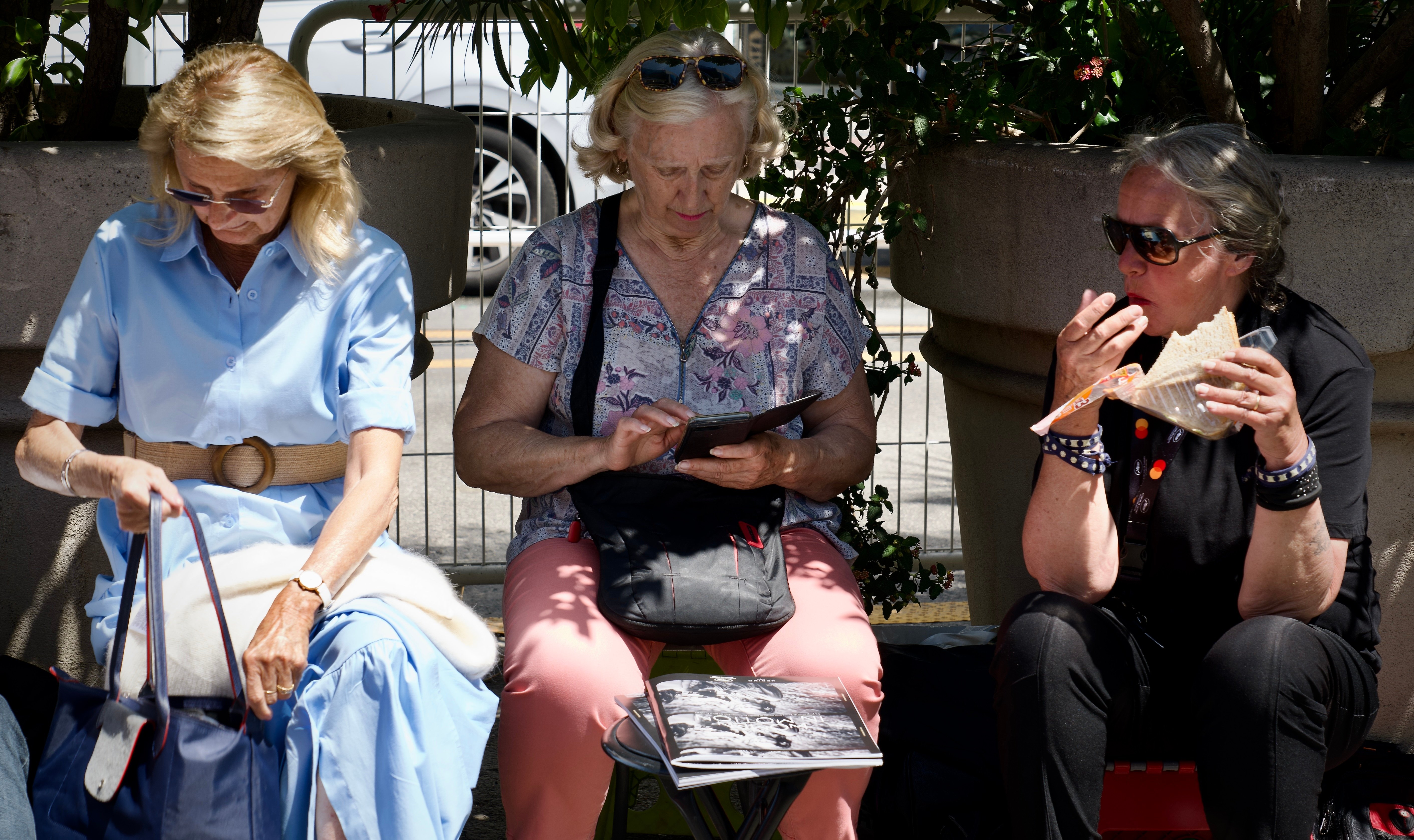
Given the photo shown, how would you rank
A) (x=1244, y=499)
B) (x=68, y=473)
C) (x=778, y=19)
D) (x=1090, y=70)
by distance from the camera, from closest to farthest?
1. (x=68, y=473)
2. (x=1244, y=499)
3. (x=778, y=19)
4. (x=1090, y=70)

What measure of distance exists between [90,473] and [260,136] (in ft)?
1.99

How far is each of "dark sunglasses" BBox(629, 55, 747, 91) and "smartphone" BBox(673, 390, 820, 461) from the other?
0.64 metres

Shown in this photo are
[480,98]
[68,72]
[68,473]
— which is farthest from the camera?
[480,98]

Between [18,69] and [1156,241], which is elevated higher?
[18,69]

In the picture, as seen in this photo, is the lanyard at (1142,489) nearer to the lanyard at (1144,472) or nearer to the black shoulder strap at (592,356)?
the lanyard at (1144,472)

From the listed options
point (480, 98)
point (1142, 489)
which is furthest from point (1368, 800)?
point (480, 98)

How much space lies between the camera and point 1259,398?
2.12 meters

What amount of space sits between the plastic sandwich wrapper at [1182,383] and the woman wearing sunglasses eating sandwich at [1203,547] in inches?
1.4

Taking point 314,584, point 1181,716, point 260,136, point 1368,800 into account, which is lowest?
point 1368,800

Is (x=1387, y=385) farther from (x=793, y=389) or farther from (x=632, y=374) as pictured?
(x=632, y=374)

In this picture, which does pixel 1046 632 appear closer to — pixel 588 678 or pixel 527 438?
pixel 588 678

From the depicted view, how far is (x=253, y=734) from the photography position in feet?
6.50

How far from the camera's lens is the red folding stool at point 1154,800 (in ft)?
7.75

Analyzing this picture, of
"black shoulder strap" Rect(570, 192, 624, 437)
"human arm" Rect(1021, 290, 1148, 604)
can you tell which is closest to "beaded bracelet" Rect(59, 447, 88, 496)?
"black shoulder strap" Rect(570, 192, 624, 437)
